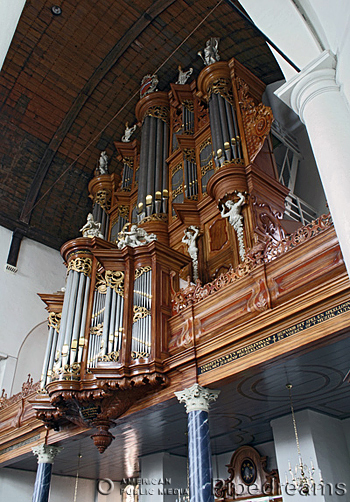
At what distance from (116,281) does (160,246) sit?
920 mm

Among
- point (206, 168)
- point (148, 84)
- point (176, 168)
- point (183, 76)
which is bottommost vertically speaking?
point (206, 168)

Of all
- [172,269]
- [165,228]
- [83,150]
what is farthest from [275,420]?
[83,150]

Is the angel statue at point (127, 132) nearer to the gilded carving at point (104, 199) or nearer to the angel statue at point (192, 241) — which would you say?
the gilded carving at point (104, 199)

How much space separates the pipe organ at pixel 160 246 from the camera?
6.91m

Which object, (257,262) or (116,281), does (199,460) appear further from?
(116,281)

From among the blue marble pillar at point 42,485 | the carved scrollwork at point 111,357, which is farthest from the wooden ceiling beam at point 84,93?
the carved scrollwork at point 111,357

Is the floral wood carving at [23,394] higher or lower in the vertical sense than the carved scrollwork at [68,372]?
higher

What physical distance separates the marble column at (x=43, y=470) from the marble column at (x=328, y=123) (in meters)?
7.76

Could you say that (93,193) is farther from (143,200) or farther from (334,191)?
(334,191)

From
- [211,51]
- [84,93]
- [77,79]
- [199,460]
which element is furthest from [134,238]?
[77,79]

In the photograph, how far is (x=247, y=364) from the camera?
572cm

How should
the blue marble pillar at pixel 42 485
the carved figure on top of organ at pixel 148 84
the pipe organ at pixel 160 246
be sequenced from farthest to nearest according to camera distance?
the carved figure on top of organ at pixel 148 84 < the blue marble pillar at pixel 42 485 < the pipe organ at pixel 160 246

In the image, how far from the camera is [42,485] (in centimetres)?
852

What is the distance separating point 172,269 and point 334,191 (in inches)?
176
